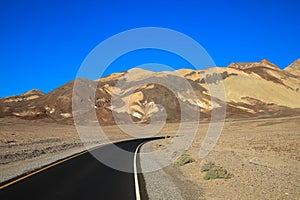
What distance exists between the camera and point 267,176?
13.0 m

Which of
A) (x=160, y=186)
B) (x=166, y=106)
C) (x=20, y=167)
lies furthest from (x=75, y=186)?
(x=166, y=106)

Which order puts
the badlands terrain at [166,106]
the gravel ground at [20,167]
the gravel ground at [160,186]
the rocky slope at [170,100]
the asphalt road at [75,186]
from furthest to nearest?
the rocky slope at [170,100]
the badlands terrain at [166,106]
the gravel ground at [20,167]
the gravel ground at [160,186]
the asphalt road at [75,186]

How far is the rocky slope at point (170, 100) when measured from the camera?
4318 inches

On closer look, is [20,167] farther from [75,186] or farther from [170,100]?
[170,100]

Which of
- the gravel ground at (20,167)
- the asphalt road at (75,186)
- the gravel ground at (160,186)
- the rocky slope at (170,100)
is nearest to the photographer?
the asphalt road at (75,186)

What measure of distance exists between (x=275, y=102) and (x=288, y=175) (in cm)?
13480

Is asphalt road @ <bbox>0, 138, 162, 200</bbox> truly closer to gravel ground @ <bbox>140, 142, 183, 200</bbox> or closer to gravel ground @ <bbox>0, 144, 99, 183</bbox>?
gravel ground @ <bbox>140, 142, 183, 200</bbox>

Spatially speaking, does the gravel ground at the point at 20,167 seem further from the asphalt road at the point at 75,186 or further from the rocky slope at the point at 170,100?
the rocky slope at the point at 170,100

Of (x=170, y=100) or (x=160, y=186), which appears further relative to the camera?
(x=170, y=100)

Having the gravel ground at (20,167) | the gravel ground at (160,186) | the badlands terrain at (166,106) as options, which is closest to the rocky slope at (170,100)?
the badlands terrain at (166,106)

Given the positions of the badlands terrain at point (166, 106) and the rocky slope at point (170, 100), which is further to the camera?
the rocky slope at point (170, 100)

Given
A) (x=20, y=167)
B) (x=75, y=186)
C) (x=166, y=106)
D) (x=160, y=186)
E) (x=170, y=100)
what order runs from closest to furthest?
1. (x=75, y=186)
2. (x=160, y=186)
3. (x=20, y=167)
4. (x=166, y=106)
5. (x=170, y=100)

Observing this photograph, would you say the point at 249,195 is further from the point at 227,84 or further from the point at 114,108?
the point at 227,84

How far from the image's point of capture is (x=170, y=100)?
11819 centimetres
